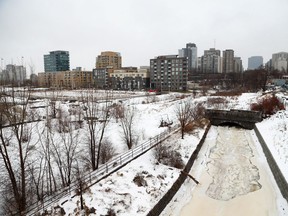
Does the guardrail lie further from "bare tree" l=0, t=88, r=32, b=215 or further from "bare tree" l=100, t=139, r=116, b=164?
"bare tree" l=100, t=139, r=116, b=164

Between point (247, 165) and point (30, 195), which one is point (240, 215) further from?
point (30, 195)

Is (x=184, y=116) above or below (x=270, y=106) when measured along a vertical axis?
below

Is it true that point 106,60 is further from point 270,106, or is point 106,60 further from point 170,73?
point 270,106

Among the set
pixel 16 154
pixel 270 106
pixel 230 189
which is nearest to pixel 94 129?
pixel 16 154

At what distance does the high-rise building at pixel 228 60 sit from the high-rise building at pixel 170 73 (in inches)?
3641

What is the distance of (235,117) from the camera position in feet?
136

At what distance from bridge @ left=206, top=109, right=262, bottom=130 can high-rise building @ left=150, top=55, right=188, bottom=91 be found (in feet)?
191

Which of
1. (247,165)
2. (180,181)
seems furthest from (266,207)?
(247,165)

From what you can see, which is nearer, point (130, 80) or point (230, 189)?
point (230, 189)

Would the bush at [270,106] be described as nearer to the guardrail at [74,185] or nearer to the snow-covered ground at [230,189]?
the snow-covered ground at [230,189]

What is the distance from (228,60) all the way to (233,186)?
182 metres

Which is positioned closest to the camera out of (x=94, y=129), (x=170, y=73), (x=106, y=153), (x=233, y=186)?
(x=233, y=186)

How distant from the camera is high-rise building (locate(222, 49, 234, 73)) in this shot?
182500 mm

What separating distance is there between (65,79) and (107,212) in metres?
132
